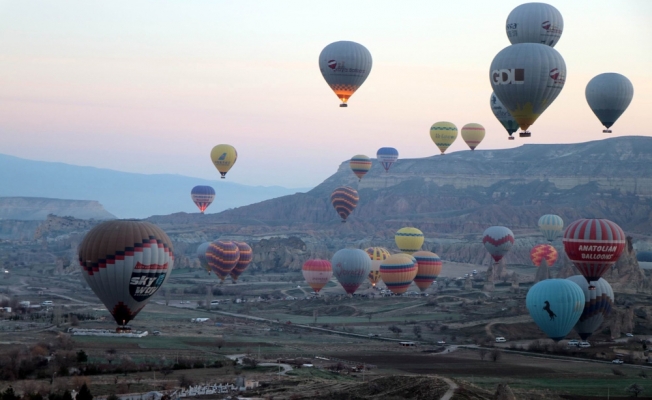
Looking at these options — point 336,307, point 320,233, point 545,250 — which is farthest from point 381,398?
point 320,233

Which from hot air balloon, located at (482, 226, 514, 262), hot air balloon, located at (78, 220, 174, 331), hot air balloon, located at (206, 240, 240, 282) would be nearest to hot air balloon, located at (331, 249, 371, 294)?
hot air balloon, located at (482, 226, 514, 262)

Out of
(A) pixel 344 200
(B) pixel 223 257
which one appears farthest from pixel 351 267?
(A) pixel 344 200

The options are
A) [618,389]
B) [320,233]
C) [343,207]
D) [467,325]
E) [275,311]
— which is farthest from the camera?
[320,233]

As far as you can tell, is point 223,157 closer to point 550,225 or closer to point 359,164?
point 359,164

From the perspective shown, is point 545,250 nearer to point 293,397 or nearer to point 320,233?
point 320,233

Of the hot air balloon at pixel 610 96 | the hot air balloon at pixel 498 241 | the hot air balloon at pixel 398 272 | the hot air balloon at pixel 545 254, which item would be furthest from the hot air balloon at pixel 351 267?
the hot air balloon at pixel 545 254

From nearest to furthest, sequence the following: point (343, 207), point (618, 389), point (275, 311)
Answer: point (618, 389)
point (275, 311)
point (343, 207)
